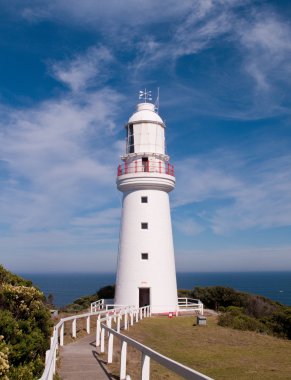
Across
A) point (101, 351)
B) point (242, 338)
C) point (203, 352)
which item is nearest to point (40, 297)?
point (101, 351)

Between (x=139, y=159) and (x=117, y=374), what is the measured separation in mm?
17231

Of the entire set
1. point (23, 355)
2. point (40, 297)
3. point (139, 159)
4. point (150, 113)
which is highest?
point (150, 113)

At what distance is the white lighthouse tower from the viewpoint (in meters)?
23.8

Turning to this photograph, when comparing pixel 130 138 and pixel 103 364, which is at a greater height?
pixel 130 138

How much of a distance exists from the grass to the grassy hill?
5.82 ft

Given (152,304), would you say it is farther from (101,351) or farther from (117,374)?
(117,374)

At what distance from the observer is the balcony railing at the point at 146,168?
24750 mm

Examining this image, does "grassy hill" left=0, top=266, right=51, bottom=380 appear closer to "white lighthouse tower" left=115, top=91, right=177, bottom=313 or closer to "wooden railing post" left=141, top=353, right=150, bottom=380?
"wooden railing post" left=141, top=353, right=150, bottom=380

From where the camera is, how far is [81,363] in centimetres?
990

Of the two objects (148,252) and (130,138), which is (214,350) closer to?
(148,252)

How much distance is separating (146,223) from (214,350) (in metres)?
11.9

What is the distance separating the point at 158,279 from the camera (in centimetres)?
2380

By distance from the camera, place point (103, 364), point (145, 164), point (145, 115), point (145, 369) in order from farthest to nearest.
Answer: point (145, 115) → point (145, 164) → point (103, 364) → point (145, 369)

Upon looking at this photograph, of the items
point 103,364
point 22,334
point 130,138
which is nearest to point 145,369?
point 22,334
